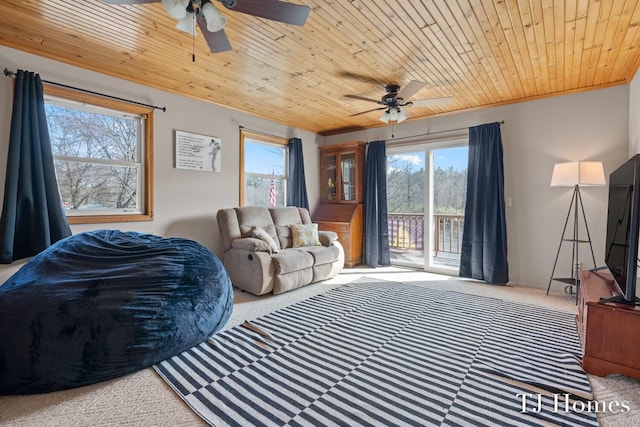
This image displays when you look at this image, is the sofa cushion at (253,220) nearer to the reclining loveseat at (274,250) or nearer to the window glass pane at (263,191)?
the reclining loveseat at (274,250)

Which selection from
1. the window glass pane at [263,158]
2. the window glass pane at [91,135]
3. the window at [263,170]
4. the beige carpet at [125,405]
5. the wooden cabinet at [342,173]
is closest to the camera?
the beige carpet at [125,405]

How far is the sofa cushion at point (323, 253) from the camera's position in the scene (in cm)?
389

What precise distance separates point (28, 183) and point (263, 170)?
113 inches

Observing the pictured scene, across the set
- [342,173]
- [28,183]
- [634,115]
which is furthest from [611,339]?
[28,183]

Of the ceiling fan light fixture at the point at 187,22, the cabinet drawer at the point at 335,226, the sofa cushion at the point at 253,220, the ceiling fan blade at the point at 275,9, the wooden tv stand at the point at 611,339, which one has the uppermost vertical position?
the ceiling fan blade at the point at 275,9

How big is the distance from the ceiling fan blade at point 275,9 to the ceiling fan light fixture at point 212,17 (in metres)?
→ 0.07

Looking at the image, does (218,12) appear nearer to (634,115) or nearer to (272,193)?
(272,193)

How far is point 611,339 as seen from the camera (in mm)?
1798

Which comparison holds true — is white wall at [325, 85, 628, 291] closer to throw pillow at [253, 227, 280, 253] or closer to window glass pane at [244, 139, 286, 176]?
window glass pane at [244, 139, 286, 176]

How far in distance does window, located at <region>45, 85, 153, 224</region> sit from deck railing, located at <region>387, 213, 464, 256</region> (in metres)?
3.92

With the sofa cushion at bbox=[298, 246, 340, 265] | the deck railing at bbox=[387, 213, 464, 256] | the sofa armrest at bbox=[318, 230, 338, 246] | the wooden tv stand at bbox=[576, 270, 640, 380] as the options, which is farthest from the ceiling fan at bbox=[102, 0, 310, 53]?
the deck railing at bbox=[387, 213, 464, 256]

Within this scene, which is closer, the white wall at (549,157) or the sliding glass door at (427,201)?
the white wall at (549,157)

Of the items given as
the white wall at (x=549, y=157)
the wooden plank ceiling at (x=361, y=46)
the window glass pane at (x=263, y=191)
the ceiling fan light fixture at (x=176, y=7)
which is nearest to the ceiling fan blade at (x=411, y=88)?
the wooden plank ceiling at (x=361, y=46)

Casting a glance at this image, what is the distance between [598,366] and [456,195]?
336 centimetres
